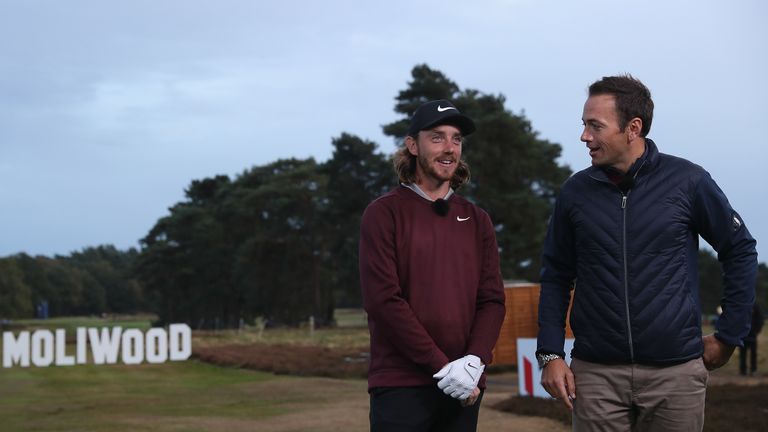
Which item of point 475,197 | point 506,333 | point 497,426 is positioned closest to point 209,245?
point 475,197

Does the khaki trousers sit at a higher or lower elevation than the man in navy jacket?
lower

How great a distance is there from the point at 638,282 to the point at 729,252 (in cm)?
43

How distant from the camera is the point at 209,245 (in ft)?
251

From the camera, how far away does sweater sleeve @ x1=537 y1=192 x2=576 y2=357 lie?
407 centimetres

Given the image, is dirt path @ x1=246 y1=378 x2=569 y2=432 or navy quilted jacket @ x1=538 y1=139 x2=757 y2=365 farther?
dirt path @ x1=246 y1=378 x2=569 y2=432

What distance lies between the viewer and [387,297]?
404 centimetres

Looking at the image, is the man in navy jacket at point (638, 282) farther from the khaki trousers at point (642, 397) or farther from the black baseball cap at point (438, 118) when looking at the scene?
the black baseball cap at point (438, 118)

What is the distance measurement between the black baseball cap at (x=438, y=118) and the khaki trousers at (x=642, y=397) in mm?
1176

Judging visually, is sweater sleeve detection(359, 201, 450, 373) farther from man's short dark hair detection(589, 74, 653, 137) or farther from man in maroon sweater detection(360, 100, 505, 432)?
man's short dark hair detection(589, 74, 653, 137)

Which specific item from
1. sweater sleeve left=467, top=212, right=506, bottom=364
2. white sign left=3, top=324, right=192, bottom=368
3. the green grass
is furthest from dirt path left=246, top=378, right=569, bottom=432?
white sign left=3, top=324, right=192, bottom=368

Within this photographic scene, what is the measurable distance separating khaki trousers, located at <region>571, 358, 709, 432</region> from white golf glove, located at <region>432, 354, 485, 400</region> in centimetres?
43

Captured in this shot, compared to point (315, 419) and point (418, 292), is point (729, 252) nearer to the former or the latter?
point (418, 292)

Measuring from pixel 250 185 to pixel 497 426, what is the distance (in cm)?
6806

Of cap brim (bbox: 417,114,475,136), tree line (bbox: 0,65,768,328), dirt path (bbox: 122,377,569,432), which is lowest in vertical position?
dirt path (bbox: 122,377,569,432)
